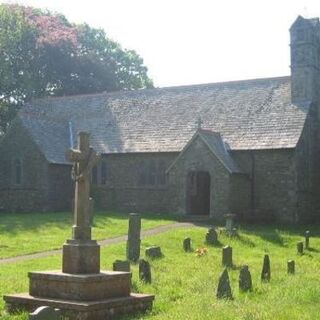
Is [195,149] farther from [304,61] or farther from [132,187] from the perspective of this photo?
[304,61]

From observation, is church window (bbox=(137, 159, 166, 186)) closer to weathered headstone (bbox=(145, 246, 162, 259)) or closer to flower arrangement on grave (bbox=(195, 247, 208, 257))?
flower arrangement on grave (bbox=(195, 247, 208, 257))

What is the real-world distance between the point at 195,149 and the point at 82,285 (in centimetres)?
2450

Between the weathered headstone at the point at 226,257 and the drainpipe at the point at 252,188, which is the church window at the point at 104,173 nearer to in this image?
the drainpipe at the point at 252,188

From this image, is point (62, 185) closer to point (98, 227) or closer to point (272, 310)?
point (98, 227)

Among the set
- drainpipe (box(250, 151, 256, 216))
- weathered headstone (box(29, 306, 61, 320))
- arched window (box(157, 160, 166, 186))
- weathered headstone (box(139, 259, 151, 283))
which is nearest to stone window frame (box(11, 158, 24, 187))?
arched window (box(157, 160, 166, 186))

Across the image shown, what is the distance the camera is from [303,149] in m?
36.6

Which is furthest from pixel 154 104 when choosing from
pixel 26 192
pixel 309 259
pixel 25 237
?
pixel 309 259

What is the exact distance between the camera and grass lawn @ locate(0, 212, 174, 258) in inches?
935

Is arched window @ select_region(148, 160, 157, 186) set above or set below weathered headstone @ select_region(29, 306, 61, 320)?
above

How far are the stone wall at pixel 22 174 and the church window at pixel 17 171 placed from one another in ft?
0.25

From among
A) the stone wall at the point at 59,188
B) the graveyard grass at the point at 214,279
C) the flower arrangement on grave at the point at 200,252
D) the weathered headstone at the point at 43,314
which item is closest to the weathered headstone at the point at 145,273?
the graveyard grass at the point at 214,279

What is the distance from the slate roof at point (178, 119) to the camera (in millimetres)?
36875

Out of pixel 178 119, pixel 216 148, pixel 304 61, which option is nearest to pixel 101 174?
pixel 178 119

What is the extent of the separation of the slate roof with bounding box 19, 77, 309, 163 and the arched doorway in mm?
2245
